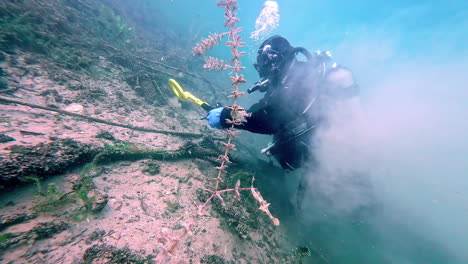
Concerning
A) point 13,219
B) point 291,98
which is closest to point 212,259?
point 13,219

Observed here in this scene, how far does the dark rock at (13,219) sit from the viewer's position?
5.35 ft

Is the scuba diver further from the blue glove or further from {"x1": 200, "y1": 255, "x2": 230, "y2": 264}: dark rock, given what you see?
{"x1": 200, "y1": 255, "x2": 230, "y2": 264}: dark rock

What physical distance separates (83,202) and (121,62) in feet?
20.6

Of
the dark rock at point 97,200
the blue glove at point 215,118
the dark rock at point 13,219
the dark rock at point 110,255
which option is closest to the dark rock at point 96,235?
the dark rock at point 110,255

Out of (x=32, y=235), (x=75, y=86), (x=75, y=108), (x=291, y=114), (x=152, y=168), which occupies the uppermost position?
(x=291, y=114)

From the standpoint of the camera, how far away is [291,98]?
3.67 metres

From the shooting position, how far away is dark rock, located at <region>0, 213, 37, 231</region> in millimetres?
1631

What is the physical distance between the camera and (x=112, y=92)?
4859mm

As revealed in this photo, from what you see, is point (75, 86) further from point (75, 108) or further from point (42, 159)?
point (42, 159)

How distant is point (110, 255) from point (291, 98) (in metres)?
3.59

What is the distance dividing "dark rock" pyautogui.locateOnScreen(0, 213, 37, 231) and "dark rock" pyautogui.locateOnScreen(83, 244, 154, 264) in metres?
0.74

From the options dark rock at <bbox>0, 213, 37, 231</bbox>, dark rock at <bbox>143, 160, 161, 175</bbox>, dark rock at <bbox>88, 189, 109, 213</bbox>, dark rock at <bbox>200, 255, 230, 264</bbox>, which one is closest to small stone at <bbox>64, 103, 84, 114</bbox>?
dark rock at <bbox>143, 160, 161, 175</bbox>

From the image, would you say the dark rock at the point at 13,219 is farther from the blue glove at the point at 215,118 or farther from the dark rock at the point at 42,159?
the blue glove at the point at 215,118

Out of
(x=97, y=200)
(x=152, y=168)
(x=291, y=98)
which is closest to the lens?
(x=97, y=200)
